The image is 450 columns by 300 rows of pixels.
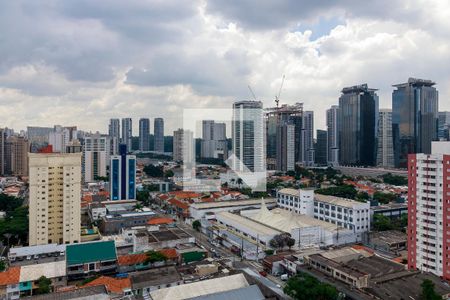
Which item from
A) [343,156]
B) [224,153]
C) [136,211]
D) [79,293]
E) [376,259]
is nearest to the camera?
[79,293]

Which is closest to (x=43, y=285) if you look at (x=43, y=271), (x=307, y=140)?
(x=43, y=271)

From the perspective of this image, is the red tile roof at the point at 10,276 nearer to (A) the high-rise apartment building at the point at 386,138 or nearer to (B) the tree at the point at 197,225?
(B) the tree at the point at 197,225

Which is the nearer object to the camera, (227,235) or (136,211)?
(227,235)

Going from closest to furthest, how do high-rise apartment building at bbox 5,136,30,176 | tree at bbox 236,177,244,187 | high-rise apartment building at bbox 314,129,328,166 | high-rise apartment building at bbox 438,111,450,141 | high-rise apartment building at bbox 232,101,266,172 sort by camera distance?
high-rise apartment building at bbox 232,101,266,172 → tree at bbox 236,177,244,187 → high-rise apartment building at bbox 5,136,30,176 → high-rise apartment building at bbox 438,111,450,141 → high-rise apartment building at bbox 314,129,328,166

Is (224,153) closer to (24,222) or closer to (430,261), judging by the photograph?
(24,222)

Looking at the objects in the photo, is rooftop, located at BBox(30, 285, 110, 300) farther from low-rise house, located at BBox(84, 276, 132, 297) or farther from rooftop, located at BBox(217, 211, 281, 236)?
rooftop, located at BBox(217, 211, 281, 236)

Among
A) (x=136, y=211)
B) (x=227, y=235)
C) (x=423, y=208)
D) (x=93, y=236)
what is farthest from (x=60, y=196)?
(x=423, y=208)

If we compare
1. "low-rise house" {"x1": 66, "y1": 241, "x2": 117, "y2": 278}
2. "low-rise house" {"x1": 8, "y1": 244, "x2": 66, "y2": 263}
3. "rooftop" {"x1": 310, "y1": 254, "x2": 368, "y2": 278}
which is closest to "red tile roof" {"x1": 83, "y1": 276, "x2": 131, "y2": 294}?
"low-rise house" {"x1": 66, "y1": 241, "x2": 117, "y2": 278}
